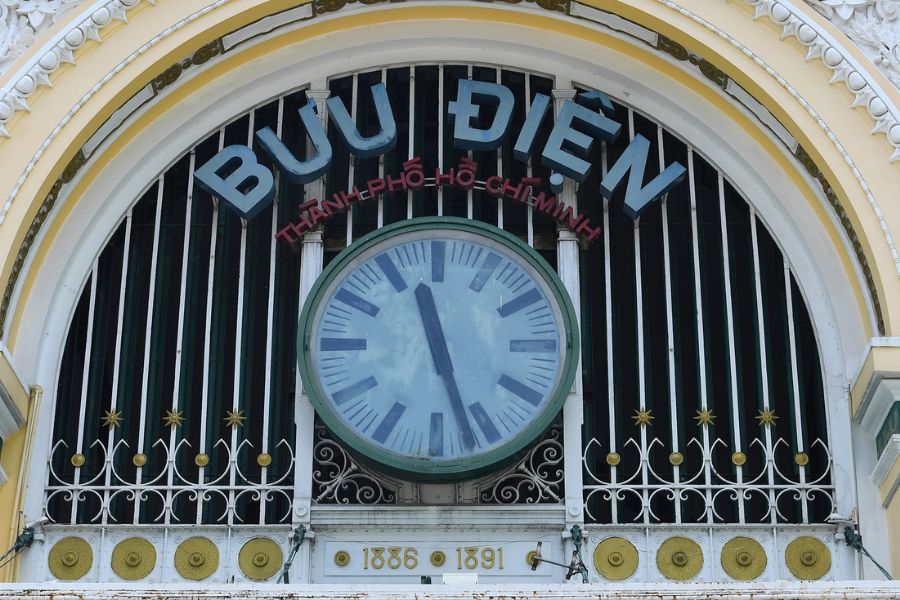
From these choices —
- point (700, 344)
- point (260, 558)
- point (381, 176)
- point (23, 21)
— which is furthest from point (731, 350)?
point (23, 21)

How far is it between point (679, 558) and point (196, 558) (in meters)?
3.49

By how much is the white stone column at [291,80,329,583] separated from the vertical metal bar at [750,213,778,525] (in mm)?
3312

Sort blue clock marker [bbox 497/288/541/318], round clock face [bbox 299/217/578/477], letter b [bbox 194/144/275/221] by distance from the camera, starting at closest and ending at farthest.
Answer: round clock face [bbox 299/217/578/477]
blue clock marker [bbox 497/288/541/318]
letter b [bbox 194/144/275/221]

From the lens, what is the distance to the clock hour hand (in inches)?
647

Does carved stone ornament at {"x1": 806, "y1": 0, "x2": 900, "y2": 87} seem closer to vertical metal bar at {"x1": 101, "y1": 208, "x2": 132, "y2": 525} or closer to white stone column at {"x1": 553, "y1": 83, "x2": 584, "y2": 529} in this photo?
white stone column at {"x1": 553, "y1": 83, "x2": 584, "y2": 529}

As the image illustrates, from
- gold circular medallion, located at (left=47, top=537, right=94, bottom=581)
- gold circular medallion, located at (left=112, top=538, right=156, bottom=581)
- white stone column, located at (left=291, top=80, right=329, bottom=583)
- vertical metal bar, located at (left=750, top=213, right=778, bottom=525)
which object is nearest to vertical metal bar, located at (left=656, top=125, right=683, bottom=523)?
vertical metal bar, located at (left=750, top=213, right=778, bottom=525)

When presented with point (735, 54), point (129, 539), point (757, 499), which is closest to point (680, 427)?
point (757, 499)

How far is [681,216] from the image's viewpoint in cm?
1759

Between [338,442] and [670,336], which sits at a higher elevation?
[670,336]

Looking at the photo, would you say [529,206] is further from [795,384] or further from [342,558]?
[342,558]

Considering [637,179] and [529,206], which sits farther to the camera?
[529,206]

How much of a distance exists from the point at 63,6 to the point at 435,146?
121 inches

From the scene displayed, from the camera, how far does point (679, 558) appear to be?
641 inches

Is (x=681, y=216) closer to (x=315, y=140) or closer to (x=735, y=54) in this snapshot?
(x=735, y=54)
